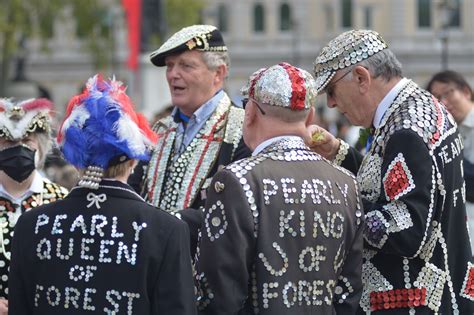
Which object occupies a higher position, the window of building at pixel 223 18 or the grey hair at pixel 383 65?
the grey hair at pixel 383 65

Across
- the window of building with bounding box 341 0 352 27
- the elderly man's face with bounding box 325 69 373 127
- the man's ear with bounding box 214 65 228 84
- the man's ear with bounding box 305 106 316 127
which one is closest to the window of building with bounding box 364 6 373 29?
the window of building with bounding box 341 0 352 27

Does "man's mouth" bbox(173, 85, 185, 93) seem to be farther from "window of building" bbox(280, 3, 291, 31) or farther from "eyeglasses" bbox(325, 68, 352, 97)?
"window of building" bbox(280, 3, 291, 31)

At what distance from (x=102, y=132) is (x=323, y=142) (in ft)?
5.05

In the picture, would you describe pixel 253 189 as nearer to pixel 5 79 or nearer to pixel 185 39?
pixel 185 39

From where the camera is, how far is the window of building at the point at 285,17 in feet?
232

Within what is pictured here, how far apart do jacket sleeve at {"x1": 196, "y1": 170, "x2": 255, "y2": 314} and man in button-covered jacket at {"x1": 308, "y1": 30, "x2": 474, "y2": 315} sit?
86 centimetres

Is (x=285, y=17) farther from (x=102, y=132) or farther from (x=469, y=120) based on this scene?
(x=102, y=132)

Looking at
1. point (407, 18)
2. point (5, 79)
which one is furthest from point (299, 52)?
point (5, 79)

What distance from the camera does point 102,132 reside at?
4.67m

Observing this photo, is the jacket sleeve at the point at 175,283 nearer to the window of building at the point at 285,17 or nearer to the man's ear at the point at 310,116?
the man's ear at the point at 310,116

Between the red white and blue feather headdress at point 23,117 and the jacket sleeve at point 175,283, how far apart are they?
1.77m

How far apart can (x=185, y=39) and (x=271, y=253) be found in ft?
6.68

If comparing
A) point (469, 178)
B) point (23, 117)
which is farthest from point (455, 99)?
point (23, 117)

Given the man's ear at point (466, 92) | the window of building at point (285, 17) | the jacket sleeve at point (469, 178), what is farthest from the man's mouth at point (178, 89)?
the window of building at point (285, 17)
